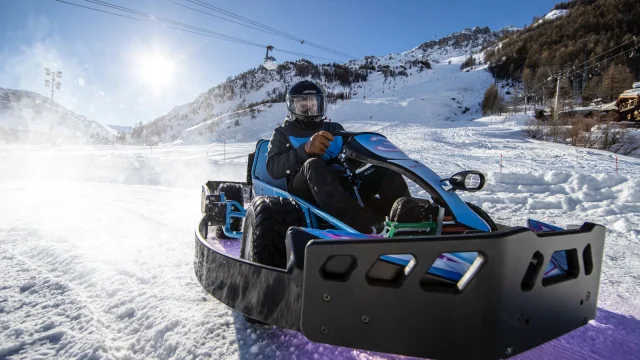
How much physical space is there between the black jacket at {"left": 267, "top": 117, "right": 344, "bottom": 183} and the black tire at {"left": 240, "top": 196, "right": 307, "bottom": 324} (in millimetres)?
720

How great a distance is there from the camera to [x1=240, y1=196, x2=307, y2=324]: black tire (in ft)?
6.82

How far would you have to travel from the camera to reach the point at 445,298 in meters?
1.34

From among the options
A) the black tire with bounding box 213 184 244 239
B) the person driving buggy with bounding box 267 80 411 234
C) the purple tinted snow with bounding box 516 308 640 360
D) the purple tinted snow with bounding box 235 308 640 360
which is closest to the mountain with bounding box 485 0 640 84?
the person driving buggy with bounding box 267 80 411 234

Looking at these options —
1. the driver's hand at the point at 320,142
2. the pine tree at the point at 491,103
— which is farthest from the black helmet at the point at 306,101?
the pine tree at the point at 491,103

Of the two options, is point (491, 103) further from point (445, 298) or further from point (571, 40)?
point (445, 298)

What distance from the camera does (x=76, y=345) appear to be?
1.90 metres

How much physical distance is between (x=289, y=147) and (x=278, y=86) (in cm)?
9728

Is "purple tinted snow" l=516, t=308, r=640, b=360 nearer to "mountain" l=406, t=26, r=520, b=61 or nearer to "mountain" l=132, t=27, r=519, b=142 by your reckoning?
"mountain" l=132, t=27, r=519, b=142

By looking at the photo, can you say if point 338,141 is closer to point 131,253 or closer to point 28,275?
point 131,253

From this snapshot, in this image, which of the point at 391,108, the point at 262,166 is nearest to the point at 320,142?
the point at 262,166

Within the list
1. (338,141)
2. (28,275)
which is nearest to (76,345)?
(28,275)

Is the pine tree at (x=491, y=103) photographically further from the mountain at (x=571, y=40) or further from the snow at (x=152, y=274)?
the snow at (x=152, y=274)

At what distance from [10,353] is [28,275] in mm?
1221

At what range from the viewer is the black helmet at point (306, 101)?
366cm
